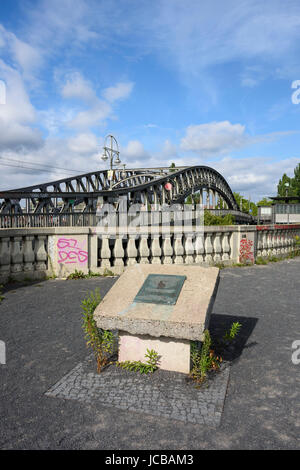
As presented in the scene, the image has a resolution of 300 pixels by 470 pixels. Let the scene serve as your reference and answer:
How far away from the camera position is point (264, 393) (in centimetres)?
326

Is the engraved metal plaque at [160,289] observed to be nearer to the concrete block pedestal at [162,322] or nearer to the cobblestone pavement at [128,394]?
the concrete block pedestal at [162,322]

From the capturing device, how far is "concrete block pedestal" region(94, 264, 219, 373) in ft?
11.5

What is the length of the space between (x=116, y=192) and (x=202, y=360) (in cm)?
3445

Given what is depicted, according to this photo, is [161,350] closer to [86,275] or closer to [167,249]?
[86,275]

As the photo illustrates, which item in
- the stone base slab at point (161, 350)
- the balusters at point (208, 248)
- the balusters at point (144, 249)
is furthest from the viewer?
the balusters at point (208, 248)

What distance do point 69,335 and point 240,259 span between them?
26.4 ft

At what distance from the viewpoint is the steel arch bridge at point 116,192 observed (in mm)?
31656

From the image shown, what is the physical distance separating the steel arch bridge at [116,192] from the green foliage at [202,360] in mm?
28053

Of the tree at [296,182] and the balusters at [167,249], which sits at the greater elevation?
the tree at [296,182]

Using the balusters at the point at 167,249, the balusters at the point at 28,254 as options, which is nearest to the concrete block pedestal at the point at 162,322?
the balusters at the point at 28,254

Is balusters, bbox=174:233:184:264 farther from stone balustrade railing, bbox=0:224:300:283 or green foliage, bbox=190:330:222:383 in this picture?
green foliage, bbox=190:330:222:383

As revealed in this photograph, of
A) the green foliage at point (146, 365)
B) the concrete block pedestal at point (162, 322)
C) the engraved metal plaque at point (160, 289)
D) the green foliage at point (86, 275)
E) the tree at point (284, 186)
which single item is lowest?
the green foliage at point (146, 365)

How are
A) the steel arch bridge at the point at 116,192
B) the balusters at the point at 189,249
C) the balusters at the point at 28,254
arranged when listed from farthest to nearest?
1. the steel arch bridge at the point at 116,192
2. the balusters at the point at 189,249
3. the balusters at the point at 28,254
